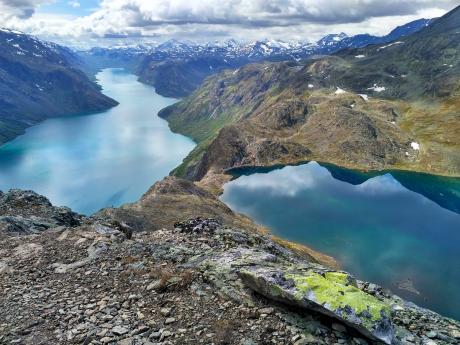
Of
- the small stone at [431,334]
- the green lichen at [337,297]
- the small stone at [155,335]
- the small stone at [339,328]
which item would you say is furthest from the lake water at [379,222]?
the small stone at [155,335]

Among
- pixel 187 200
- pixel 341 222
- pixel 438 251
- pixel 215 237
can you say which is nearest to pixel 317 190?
pixel 341 222

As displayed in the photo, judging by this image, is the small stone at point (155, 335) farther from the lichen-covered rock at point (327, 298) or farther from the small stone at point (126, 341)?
the lichen-covered rock at point (327, 298)

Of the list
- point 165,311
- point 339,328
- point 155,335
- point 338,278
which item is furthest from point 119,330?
point 338,278

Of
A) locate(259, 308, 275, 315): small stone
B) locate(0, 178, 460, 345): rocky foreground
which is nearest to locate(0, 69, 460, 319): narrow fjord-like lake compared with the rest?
locate(0, 178, 460, 345): rocky foreground

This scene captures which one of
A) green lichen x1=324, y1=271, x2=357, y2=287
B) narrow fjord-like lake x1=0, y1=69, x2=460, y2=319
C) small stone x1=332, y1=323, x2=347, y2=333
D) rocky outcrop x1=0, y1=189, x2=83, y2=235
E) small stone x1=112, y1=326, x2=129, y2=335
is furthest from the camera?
narrow fjord-like lake x1=0, y1=69, x2=460, y2=319

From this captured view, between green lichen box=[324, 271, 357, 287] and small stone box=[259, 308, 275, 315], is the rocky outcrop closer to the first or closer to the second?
small stone box=[259, 308, 275, 315]

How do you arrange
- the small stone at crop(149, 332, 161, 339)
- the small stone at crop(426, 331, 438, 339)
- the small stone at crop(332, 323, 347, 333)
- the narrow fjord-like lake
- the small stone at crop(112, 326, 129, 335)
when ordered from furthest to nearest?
the narrow fjord-like lake → the small stone at crop(426, 331, 438, 339) → the small stone at crop(332, 323, 347, 333) → the small stone at crop(112, 326, 129, 335) → the small stone at crop(149, 332, 161, 339)
